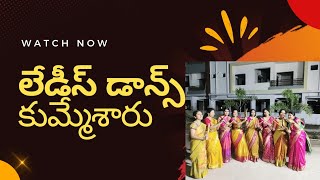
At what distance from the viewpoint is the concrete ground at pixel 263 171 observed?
124 inches

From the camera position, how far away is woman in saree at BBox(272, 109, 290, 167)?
3.28 m

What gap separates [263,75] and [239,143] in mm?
712

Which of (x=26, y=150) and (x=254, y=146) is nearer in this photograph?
(x=26, y=150)

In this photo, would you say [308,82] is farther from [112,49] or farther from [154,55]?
[112,49]

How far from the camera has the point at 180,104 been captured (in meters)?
3.02

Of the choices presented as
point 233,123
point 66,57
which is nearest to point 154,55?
point 66,57

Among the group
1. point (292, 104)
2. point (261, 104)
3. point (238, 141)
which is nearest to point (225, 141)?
point (238, 141)

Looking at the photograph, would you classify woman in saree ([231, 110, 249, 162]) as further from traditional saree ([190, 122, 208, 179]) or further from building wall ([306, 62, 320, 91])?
building wall ([306, 62, 320, 91])

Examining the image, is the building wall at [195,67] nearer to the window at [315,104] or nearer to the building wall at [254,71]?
the building wall at [254,71]

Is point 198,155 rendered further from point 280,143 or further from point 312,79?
point 312,79

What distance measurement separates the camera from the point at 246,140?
3420 mm

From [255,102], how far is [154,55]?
3.61ft

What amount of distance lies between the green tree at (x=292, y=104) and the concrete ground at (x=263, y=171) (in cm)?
44

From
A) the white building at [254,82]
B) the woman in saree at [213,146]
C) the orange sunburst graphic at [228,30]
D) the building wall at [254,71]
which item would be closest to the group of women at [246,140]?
the woman in saree at [213,146]
